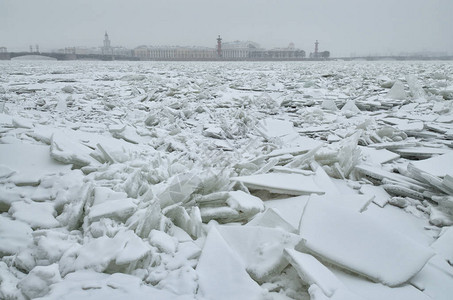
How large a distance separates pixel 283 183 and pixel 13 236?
1.72m

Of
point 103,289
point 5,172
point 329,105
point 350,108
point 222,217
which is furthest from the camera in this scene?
point 329,105

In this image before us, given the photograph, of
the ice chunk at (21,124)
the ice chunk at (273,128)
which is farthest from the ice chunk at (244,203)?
the ice chunk at (21,124)

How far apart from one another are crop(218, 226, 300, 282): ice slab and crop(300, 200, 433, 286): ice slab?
0.40 ft

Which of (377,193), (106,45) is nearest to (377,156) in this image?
(377,193)

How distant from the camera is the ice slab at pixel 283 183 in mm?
2143

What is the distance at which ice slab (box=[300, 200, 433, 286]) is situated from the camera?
4.46 ft

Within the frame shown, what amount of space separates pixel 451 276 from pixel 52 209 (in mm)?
2248

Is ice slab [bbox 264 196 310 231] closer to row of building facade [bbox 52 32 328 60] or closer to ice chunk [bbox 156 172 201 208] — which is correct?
ice chunk [bbox 156 172 201 208]

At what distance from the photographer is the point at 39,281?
1.21 m

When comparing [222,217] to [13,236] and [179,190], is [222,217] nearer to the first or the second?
[179,190]

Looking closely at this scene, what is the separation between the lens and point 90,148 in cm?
286

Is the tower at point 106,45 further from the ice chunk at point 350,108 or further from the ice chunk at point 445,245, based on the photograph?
the ice chunk at point 445,245

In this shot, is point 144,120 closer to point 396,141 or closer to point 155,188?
point 155,188

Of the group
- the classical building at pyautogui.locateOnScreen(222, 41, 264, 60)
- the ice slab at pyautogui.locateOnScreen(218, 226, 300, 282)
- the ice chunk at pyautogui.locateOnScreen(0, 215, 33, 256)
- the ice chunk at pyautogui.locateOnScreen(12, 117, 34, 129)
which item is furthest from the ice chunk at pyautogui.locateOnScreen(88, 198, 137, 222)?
the classical building at pyautogui.locateOnScreen(222, 41, 264, 60)
